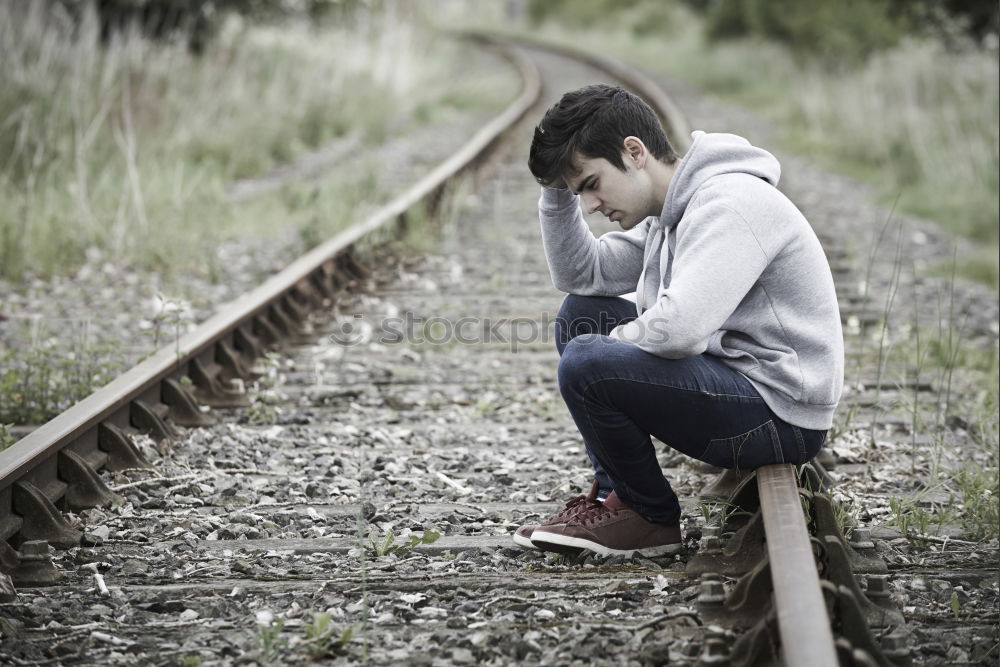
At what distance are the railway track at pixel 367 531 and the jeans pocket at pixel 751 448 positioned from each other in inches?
2.3

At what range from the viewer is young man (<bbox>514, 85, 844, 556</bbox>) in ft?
9.32

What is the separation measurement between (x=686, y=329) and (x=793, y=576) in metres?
0.68

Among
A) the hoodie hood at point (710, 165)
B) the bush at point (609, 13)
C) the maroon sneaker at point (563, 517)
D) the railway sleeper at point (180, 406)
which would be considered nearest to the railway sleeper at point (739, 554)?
the maroon sneaker at point (563, 517)

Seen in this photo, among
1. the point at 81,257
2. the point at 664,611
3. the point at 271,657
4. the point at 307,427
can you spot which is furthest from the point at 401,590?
the point at 81,257

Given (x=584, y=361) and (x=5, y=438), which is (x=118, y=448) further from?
(x=584, y=361)

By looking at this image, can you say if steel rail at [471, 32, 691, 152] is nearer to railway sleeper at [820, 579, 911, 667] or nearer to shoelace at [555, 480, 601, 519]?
shoelace at [555, 480, 601, 519]

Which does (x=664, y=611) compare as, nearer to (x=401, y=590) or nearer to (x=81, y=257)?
(x=401, y=590)

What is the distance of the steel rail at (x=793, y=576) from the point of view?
2.15 metres

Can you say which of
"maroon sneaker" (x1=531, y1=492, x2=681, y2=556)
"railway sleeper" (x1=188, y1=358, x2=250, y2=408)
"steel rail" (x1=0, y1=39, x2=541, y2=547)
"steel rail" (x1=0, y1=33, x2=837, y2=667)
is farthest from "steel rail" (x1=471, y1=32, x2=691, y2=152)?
"maroon sneaker" (x1=531, y1=492, x2=681, y2=556)

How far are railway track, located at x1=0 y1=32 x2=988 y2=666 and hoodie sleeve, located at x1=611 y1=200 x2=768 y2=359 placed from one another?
1.67 feet

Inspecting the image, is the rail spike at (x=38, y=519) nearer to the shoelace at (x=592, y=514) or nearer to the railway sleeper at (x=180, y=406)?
the railway sleeper at (x=180, y=406)

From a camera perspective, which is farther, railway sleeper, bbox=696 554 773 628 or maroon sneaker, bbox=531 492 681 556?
maroon sneaker, bbox=531 492 681 556

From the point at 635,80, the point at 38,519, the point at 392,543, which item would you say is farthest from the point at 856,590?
the point at 635,80

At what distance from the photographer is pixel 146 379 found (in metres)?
4.05
